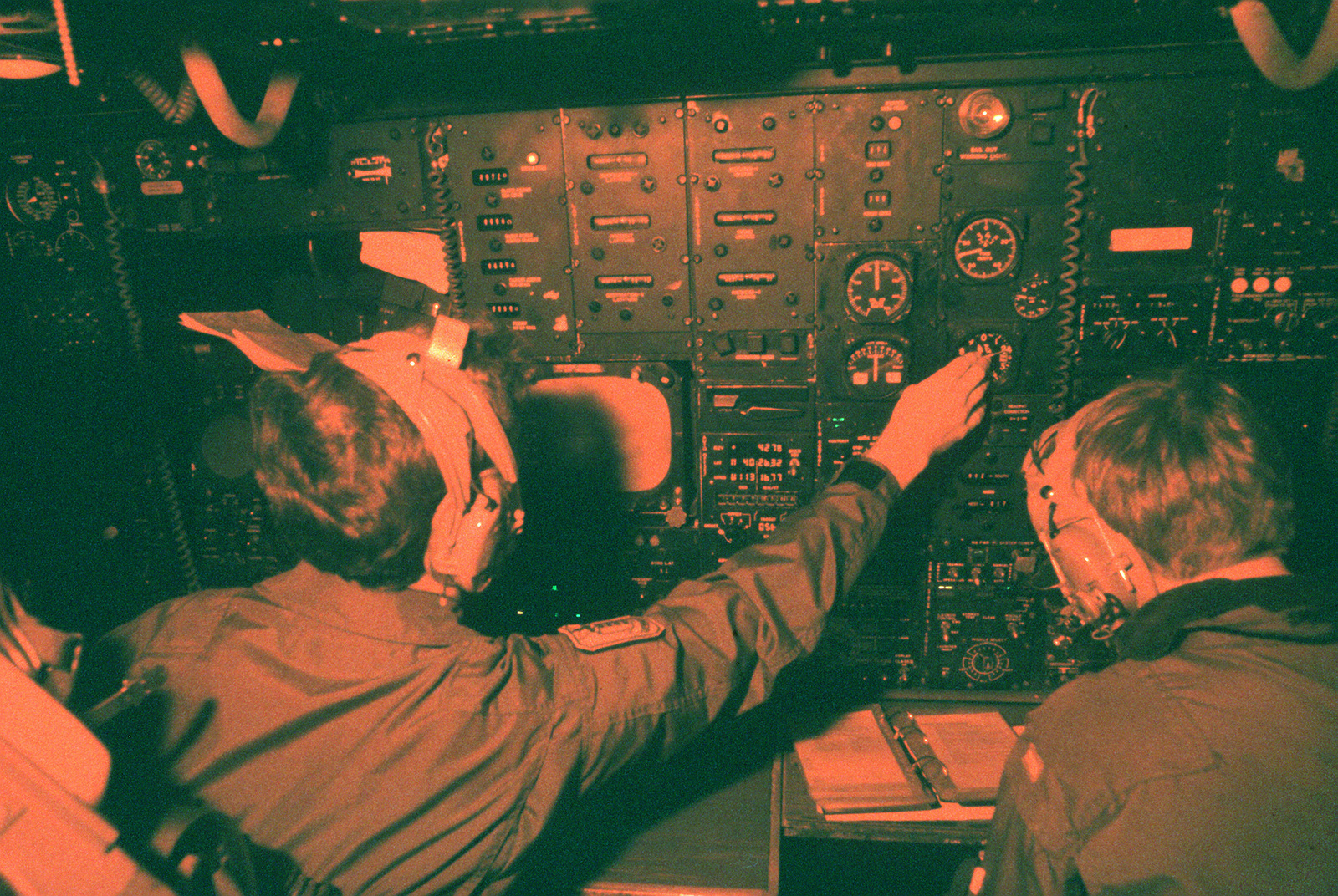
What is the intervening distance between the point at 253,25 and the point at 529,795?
1715 mm

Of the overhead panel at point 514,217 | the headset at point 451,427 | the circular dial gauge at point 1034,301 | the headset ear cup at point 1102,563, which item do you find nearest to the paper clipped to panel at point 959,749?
the headset ear cup at point 1102,563

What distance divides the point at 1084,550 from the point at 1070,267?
0.75 m

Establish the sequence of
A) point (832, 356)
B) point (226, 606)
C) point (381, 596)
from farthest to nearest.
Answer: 1. point (832, 356)
2. point (226, 606)
3. point (381, 596)

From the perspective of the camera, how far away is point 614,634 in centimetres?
128

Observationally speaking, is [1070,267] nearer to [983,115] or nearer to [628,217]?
[983,115]

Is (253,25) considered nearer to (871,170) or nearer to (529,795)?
(871,170)

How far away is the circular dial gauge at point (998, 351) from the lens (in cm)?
181

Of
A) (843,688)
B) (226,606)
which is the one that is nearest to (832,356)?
(843,688)

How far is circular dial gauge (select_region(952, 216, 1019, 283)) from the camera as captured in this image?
1.75 metres

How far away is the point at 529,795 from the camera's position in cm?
120

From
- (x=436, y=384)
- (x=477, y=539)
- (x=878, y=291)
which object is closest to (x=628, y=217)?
(x=878, y=291)

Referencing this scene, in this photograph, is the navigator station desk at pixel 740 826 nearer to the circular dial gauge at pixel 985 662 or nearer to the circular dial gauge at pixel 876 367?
the circular dial gauge at pixel 985 662

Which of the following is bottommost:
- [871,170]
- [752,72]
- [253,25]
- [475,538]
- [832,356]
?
[475,538]

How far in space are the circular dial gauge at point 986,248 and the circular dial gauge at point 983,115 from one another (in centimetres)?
20
